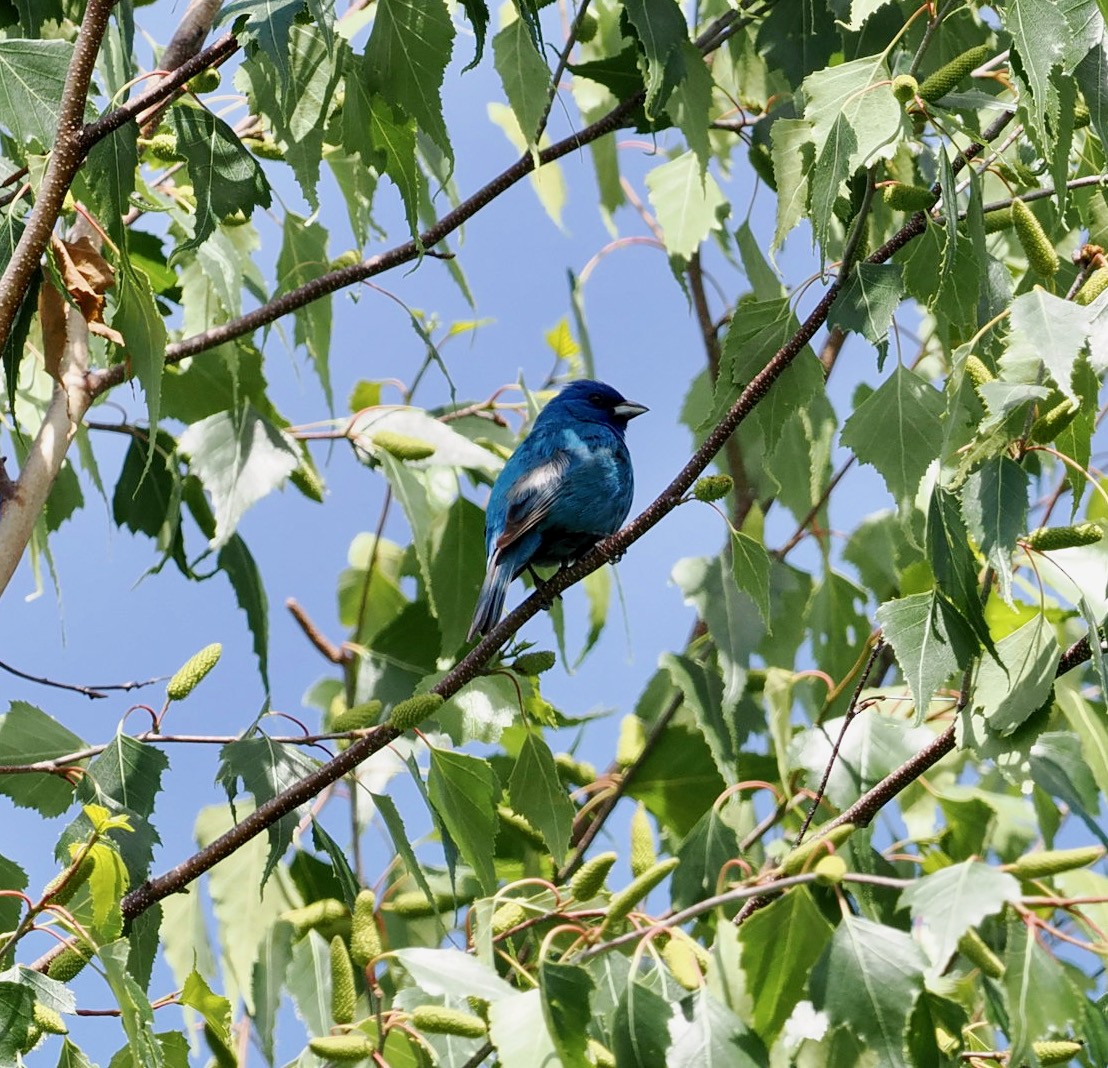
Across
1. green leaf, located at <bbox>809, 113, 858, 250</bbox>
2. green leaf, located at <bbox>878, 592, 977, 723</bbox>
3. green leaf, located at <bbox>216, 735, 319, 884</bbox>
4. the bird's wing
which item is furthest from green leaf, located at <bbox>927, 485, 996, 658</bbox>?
the bird's wing

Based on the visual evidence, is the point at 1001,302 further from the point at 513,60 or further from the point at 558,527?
the point at 558,527

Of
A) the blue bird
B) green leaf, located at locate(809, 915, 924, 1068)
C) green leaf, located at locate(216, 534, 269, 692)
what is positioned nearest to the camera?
green leaf, located at locate(809, 915, 924, 1068)

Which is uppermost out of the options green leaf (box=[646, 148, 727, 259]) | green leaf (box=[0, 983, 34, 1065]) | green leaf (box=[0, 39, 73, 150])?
green leaf (box=[0, 39, 73, 150])

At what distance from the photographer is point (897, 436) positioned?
3.11m

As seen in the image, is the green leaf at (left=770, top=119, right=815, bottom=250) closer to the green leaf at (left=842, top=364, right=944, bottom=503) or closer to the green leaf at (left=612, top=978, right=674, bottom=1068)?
the green leaf at (left=842, top=364, right=944, bottom=503)

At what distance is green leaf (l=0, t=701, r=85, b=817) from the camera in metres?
3.39

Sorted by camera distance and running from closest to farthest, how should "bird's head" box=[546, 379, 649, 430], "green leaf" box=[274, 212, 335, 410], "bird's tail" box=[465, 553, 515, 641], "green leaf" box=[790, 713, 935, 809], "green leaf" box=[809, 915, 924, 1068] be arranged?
"green leaf" box=[809, 915, 924, 1068] → "green leaf" box=[790, 713, 935, 809] → "green leaf" box=[274, 212, 335, 410] → "bird's tail" box=[465, 553, 515, 641] → "bird's head" box=[546, 379, 649, 430]

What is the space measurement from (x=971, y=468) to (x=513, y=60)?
52.3 inches

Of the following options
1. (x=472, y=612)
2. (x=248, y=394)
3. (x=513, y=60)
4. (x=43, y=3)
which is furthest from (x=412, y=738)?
(x=43, y=3)

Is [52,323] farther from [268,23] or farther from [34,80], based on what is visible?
[268,23]

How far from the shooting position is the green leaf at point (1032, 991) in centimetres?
218

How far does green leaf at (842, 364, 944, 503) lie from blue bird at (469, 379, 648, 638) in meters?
1.66

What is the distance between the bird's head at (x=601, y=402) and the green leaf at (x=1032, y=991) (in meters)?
4.27

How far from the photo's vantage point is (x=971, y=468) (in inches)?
109
